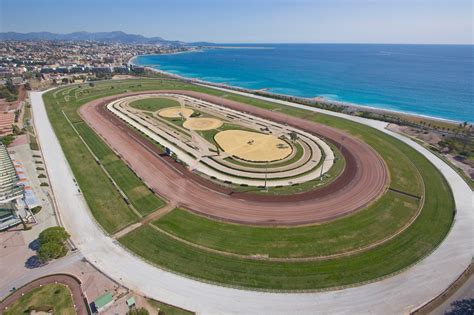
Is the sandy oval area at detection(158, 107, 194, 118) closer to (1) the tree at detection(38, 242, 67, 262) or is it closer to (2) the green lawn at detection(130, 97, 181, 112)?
(2) the green lawn at detection(130, 97, 181, 112)

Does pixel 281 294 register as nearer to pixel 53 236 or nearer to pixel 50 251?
pixel 50 251

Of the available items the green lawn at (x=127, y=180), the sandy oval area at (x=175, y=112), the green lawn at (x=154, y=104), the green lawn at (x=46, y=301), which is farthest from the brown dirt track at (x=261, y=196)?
the green lawn at (x=154, y=104)

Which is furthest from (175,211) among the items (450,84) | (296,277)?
(450,84)

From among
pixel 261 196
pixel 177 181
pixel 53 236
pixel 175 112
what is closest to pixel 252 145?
pixel 261 196

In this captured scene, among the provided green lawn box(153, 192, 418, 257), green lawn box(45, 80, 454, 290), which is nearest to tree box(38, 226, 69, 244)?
green lawn box(45, 80, 454, 290)

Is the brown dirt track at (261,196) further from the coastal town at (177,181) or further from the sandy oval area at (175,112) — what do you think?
the sandy oval area at (175,112)

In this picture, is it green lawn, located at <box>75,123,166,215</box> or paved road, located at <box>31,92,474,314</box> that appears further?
green lawn, located at <box>75,123,166,215</box>
